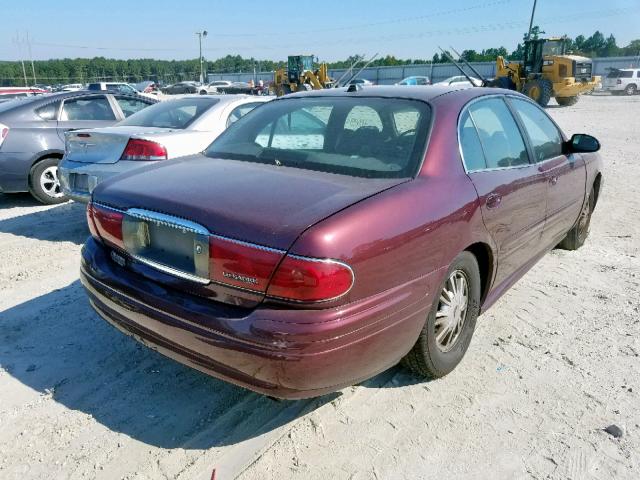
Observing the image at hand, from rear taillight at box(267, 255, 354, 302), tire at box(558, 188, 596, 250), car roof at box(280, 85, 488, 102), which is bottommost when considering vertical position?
tire at box(558, 188, 596, 250)

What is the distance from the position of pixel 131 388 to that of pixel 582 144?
12.1 ft

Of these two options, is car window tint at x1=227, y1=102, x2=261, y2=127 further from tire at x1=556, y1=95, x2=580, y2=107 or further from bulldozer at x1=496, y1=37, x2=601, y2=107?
tire at x1=556, y1=95, x2=580, y2=107

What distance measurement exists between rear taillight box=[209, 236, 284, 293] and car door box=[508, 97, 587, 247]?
237 centimetres

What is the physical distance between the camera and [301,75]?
33.0m

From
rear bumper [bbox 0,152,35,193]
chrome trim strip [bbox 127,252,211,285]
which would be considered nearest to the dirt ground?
chrome trim strip [bbox 127,252,211,285]

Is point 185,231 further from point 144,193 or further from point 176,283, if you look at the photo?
point 144,193

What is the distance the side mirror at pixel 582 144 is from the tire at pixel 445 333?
6.12 feet

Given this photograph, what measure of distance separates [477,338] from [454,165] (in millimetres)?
1286

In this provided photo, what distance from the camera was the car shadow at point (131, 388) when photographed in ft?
8.36

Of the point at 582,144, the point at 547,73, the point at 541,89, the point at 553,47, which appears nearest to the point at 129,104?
the point at 582,144

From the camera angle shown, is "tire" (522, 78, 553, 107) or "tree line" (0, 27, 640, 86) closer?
"tire" (522, 78, 553, 107)

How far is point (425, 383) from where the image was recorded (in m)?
2.95

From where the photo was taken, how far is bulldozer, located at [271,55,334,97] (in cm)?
3222

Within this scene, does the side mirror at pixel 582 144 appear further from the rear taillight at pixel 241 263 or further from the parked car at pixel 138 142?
the parked car at pixel 138 142
